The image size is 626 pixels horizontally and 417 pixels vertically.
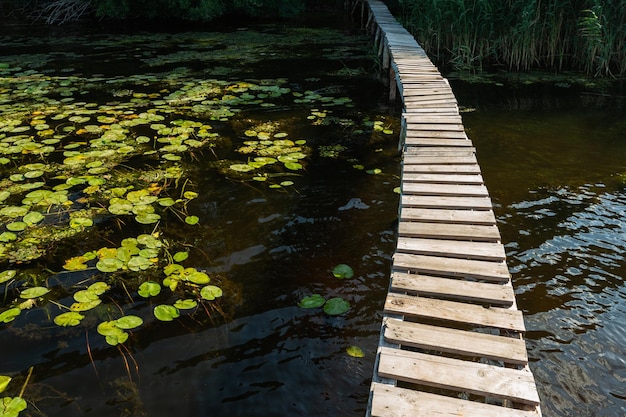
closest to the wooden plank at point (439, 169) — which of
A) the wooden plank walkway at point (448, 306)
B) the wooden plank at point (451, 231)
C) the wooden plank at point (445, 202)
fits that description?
the wooden plank walkway at point (448, 306)

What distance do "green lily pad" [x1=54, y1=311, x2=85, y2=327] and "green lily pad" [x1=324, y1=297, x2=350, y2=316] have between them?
1.49 meters

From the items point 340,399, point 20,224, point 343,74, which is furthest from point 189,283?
point 343,74

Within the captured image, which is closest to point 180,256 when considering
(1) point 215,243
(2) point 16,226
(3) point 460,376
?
(1) point 215,243

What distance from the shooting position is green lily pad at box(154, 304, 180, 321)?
2.66m

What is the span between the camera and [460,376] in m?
1.83

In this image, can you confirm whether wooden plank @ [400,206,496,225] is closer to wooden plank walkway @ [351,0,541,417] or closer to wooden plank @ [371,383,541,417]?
wooden plank walkway @ [351,0,541,417]

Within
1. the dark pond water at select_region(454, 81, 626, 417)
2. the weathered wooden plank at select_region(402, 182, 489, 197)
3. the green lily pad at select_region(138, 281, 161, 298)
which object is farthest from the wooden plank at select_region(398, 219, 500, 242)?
the green lily pad at select_region(138, 281, 161, 298)

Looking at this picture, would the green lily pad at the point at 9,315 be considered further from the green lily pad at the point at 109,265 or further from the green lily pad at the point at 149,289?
the green lily pad at the point at 149,289

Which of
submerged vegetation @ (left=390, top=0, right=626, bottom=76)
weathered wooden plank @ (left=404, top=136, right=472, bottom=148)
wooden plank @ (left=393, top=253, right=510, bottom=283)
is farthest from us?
submerged vegetation @ (left=390, top=0, right=626, bottom=76)

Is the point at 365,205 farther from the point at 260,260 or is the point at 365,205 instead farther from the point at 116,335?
the point at 116,335

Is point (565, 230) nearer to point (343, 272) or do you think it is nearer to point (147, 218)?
point (343, 272)

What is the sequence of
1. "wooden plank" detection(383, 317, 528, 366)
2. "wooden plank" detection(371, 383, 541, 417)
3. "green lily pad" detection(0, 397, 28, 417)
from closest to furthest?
"wooden plank" detection(371, 383, 541, 417) → "wooden plank" detection(383, 317, 528, 366) → "green lily pad" detection(0, 397, 28, 417)

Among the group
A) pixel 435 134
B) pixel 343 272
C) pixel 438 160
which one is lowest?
pixel 343 272

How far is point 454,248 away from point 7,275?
9.49 ft
